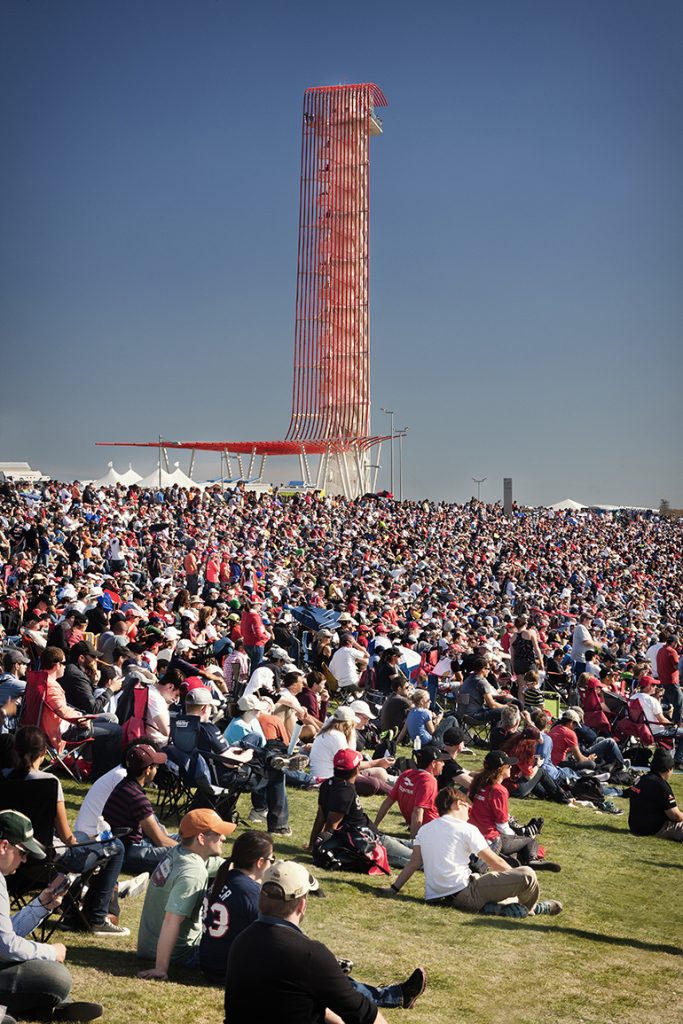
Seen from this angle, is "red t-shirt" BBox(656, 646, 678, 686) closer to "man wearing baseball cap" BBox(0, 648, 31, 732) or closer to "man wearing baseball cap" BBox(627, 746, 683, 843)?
"man wearing baseball cap" BBox(627, 746, 683, 843)

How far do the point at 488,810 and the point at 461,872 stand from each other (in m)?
0.92

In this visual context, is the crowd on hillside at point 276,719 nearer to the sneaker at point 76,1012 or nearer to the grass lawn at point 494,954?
the sneaker at point 76,1012

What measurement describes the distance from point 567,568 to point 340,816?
32.9 metres

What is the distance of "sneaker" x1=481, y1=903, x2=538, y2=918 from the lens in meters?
8.03

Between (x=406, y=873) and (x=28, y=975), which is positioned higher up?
(x=28, y=975)

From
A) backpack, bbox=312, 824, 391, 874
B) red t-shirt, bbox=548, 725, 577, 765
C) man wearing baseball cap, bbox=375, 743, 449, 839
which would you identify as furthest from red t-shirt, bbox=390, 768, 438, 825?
red t-shirt, bbox=548, 725, 577, 765

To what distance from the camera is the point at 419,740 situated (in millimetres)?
11836

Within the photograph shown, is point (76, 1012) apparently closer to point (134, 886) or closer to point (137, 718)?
point (134, 886)

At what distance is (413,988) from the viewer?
5.67 meters

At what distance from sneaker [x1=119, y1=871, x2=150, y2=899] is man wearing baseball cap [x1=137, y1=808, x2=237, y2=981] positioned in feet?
3.69

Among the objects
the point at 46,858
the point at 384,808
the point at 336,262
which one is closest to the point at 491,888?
the point at 384,808

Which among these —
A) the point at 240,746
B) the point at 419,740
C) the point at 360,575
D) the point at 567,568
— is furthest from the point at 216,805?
the point at 567,568

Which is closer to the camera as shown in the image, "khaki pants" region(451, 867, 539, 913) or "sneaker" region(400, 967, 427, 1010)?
"sneaker" region(400, 967, 427, 1010)

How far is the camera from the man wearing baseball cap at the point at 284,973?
3.75 metres
